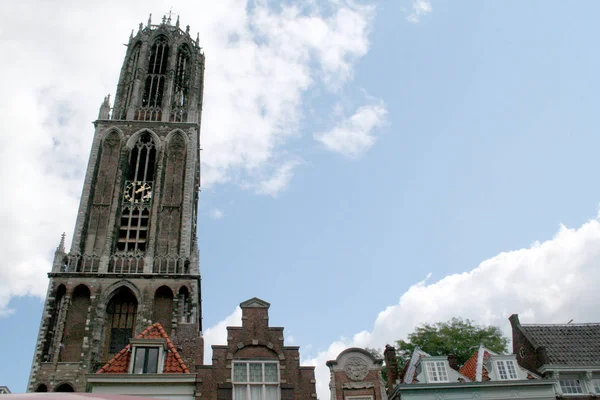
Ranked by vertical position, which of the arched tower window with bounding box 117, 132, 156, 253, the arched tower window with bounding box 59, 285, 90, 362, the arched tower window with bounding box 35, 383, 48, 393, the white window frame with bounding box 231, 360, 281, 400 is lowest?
the white window frame with bounding box 231, 360, 281, 400

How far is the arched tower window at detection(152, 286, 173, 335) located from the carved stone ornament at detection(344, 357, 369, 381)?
17.1m

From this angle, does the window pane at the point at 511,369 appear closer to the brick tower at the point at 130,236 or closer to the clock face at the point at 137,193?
the brick tower at the point at 130,236

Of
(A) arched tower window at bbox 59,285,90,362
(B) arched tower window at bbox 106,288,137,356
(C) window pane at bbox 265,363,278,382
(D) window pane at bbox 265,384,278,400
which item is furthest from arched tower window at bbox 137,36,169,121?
(D) window pane at bbox 265,384,278,400

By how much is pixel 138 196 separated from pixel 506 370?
28288 mm

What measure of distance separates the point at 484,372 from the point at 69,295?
24.4 metres

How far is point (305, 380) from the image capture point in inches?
728

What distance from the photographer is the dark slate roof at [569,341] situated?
21.7m

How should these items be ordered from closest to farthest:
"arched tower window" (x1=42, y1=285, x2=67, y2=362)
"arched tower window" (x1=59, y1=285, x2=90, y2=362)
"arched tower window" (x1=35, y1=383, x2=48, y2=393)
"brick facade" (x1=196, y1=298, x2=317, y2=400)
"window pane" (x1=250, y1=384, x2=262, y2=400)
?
"brick facade" (x1=196, y1=298, x2=317, y2=400)
"window pane" (x1=250, y1=384, x2=262, y2=400)
"arched tower window" (x1=35, y1=383, x2=48, y2=393)
"arched tower window" (x1=42, y1=285, x2=67, y2=362)
"arched tower window" (x1=59, y1=285, x2=90, y2=362)

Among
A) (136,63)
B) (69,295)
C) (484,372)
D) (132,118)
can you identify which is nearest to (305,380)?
(484,372)

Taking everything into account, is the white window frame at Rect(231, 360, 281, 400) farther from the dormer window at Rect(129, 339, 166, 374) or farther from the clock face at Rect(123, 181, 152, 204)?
the clock face at Rect(123, 181, 152, 204)

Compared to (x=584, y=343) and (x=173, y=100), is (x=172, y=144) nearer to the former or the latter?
(x=173, y=100)

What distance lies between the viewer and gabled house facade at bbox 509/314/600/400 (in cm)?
2088

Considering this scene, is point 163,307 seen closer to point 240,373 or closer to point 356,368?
point 240,373

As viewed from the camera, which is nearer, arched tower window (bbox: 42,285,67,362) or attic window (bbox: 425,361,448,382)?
attic window (bbox: 425,361,448,382)
